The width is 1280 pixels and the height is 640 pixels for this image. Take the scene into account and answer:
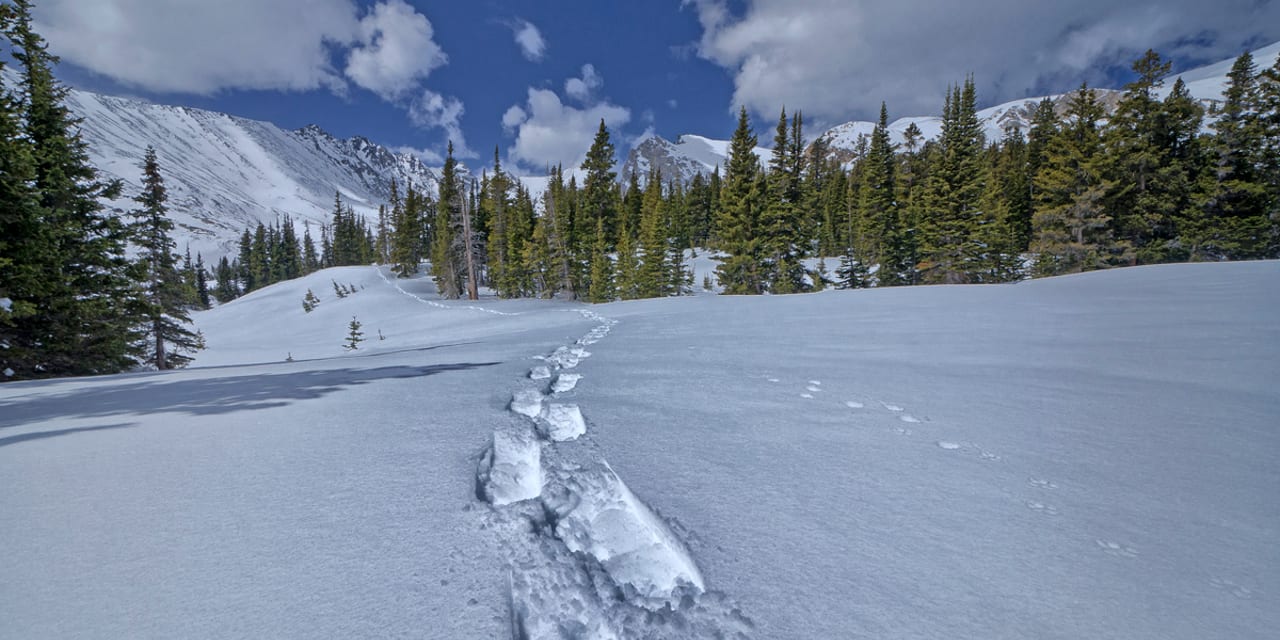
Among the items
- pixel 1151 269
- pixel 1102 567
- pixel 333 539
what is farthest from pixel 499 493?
pixel 1151 269

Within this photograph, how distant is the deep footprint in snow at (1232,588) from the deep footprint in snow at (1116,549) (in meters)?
0.17

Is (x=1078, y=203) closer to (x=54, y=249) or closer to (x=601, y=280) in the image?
(x=601, y=280)

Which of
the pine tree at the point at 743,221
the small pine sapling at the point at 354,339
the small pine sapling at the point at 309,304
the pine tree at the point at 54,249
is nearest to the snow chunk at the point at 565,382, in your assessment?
the pine tree at the point at 54,249

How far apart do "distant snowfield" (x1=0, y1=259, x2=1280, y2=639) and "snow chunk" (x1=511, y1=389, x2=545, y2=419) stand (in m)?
0.04

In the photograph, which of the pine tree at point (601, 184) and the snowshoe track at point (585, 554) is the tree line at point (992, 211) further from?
the snowshoe track at point (585, 554)

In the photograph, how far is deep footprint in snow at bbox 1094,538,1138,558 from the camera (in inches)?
61.7

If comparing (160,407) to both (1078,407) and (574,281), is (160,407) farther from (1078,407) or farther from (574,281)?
(574,281)

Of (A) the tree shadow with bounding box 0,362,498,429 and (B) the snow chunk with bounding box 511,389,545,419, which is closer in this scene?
(B) the snow chunk with bounding box 511,389,545,419

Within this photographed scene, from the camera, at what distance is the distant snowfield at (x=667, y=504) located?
134cm

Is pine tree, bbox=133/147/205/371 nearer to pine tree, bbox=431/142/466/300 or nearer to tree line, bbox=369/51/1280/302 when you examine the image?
tree line, bbox=369/51/1280/302

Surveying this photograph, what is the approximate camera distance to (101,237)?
35.6 ft

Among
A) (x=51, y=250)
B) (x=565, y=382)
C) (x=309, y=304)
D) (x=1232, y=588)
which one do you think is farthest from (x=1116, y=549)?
(x=309, y=304)

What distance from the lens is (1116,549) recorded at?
5.25 feet

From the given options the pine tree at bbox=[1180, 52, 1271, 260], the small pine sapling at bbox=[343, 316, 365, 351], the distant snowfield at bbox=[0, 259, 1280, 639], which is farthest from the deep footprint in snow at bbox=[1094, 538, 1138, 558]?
the pine tree at bbox=[1180, 52, 1271, 260]
